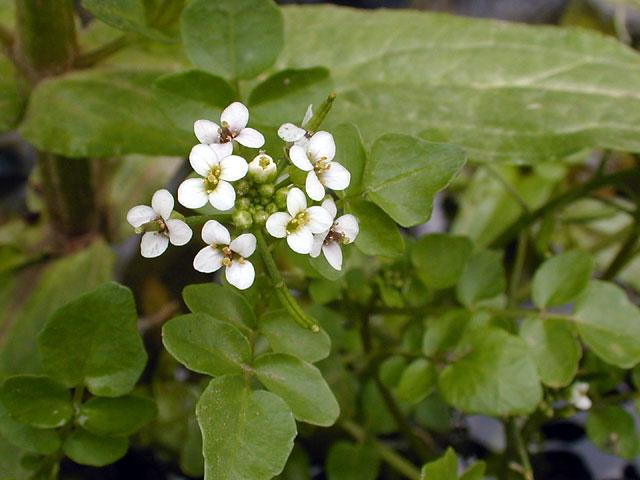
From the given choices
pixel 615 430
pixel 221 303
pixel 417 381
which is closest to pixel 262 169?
pixel 221 303

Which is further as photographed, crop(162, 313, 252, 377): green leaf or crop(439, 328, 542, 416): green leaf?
crop(439, 328, 542, 416): green leaf

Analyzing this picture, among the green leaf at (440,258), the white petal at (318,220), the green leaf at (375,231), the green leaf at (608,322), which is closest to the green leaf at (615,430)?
the green leaf at (608,322)

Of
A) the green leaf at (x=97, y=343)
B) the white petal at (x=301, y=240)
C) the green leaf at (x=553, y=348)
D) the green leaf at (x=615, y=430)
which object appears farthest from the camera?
the green leaf at (x=615, y=430)

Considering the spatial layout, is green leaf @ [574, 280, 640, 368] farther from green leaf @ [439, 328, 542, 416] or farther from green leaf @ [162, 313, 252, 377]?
green leaf @ [162, 313, 252, 377]

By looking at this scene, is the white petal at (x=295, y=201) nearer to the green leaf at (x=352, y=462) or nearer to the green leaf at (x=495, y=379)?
the green leaf at (x=495, y=379)

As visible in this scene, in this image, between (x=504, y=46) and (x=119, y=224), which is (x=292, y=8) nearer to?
(x=504, y=46)

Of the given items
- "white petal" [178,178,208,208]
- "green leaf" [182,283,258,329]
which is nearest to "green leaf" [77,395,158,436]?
"green leaf" [182,283,258,329]
